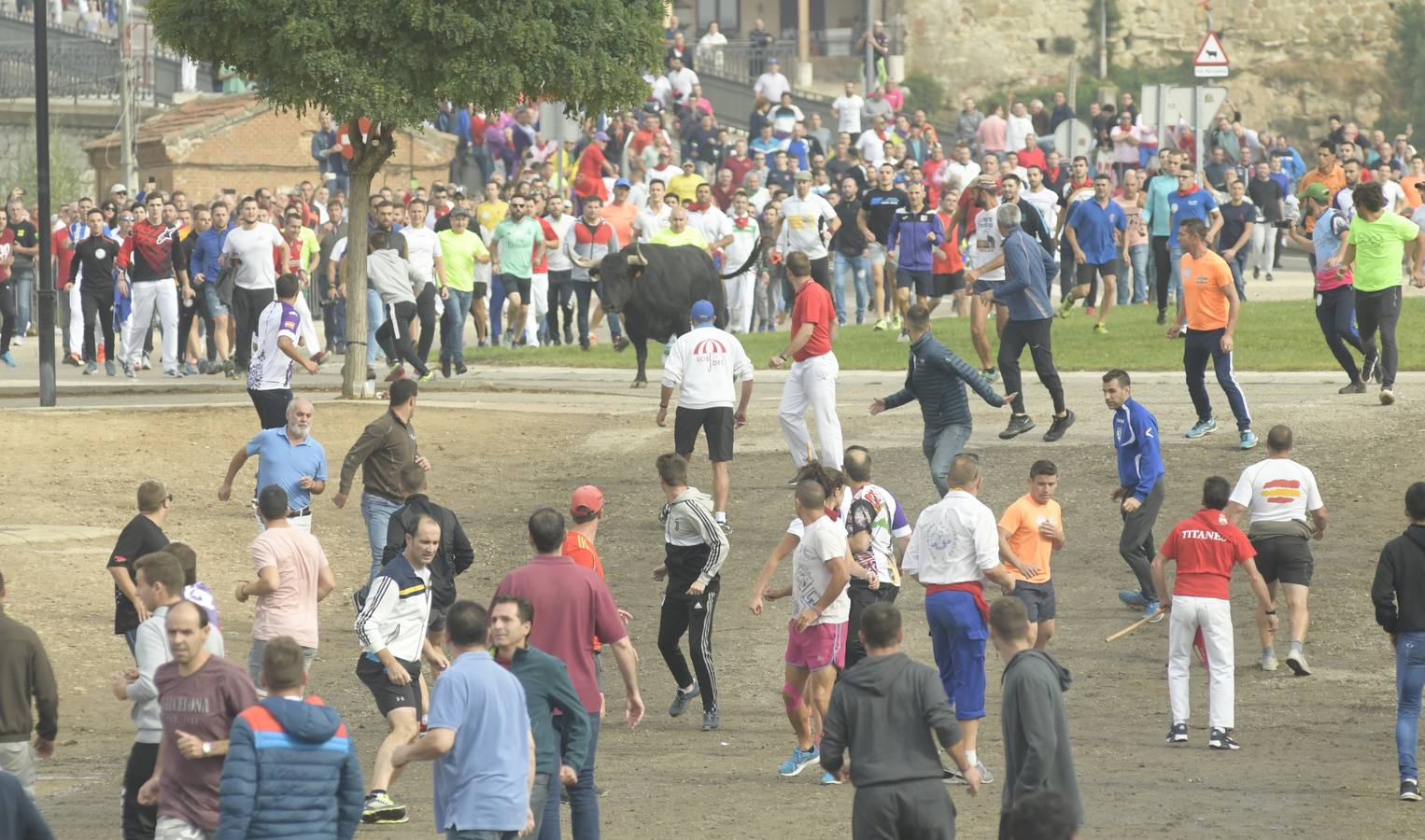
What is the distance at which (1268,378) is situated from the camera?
21.0 metres

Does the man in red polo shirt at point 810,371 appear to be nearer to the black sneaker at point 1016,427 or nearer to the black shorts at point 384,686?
the black sneaker at point 1016,427

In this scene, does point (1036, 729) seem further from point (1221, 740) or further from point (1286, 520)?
point (1286, 520)

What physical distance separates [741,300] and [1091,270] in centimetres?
461

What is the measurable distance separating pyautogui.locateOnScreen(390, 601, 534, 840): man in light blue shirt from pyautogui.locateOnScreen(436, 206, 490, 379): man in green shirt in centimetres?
1571

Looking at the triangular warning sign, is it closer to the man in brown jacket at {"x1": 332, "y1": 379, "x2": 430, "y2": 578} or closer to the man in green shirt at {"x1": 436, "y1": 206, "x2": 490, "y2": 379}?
the man in green shirt at {"x1": 436, "y1": 206, "x2": 490, "y2": 379}

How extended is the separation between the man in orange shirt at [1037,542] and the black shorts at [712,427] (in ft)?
12.3

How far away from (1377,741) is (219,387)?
48.7ft

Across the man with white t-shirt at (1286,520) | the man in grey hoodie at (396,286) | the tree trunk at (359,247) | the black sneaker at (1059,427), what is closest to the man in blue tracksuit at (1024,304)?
the black sneaker at (1059,427)

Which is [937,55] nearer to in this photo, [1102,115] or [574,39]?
[1102,115]

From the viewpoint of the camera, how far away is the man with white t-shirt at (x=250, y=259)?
2148 cm

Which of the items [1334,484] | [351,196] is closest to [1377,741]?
[1334,484]

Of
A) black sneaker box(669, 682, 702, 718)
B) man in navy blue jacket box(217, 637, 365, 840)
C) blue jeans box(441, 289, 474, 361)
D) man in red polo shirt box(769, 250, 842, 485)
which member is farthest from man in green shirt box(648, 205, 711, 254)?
man in navy blue jacket box(217, 637, 365, 840)

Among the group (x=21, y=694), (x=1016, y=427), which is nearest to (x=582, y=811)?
(x=21, y=694)

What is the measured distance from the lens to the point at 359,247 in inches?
815
